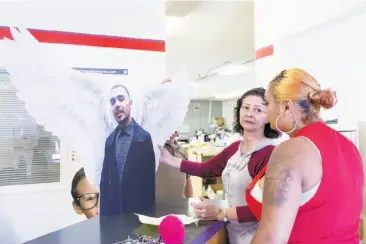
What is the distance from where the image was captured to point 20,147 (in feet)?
8.61

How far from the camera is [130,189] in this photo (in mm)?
1629

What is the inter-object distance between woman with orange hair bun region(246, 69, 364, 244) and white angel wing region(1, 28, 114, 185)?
815mm

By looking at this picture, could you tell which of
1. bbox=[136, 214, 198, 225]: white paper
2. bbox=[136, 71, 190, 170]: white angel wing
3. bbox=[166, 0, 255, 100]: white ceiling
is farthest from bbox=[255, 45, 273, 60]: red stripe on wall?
bbox=[136, 214, 198, 225]: white paper

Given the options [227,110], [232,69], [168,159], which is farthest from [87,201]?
[227,110]

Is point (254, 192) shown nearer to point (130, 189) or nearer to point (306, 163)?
point (306, 163)

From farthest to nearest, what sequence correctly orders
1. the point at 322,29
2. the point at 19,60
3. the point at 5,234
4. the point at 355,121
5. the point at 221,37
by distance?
the point at 221,37
the point at 322,29
the point at 355,121
the point at 5,234
the point at 19,60

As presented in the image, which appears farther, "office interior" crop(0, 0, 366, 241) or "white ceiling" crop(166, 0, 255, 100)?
"white ceiling" crop(166, 0, 255, 100)

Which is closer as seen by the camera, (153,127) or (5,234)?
(153,127)

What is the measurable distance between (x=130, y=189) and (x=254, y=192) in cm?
66

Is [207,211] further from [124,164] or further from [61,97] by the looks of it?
[61,97]

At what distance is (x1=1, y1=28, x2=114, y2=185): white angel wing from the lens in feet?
4.42

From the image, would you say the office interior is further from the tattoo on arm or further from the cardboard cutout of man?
the tattoo on arm

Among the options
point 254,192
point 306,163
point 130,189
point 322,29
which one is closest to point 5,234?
point 130,189

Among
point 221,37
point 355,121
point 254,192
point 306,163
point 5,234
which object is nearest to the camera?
point 306,163
